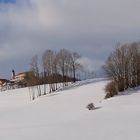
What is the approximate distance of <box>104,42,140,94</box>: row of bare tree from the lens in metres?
86.3

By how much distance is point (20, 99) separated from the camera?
97.8 m

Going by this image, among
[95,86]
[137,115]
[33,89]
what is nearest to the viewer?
[137,115]

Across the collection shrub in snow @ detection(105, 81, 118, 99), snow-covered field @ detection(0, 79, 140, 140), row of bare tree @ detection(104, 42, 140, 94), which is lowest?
snow-covered field @ detection(0, 79, 140, 140)

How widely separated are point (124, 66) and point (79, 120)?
43.6 meters

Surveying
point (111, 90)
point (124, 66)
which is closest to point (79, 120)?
point (111, 90)

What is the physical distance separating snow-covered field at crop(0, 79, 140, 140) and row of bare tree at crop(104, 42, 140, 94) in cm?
444

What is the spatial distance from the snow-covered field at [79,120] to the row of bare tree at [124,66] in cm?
444

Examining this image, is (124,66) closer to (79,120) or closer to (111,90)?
(111,90)

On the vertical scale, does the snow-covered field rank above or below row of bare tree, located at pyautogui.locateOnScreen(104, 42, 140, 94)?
below

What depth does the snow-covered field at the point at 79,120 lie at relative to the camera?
34.1 meters

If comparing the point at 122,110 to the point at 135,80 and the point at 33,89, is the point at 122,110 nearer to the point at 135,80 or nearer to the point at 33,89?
the point at 135,80

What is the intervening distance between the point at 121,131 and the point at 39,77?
80049 millimetres

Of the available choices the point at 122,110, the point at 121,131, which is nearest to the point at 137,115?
the point at 122,110

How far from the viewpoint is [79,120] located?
46906mm
